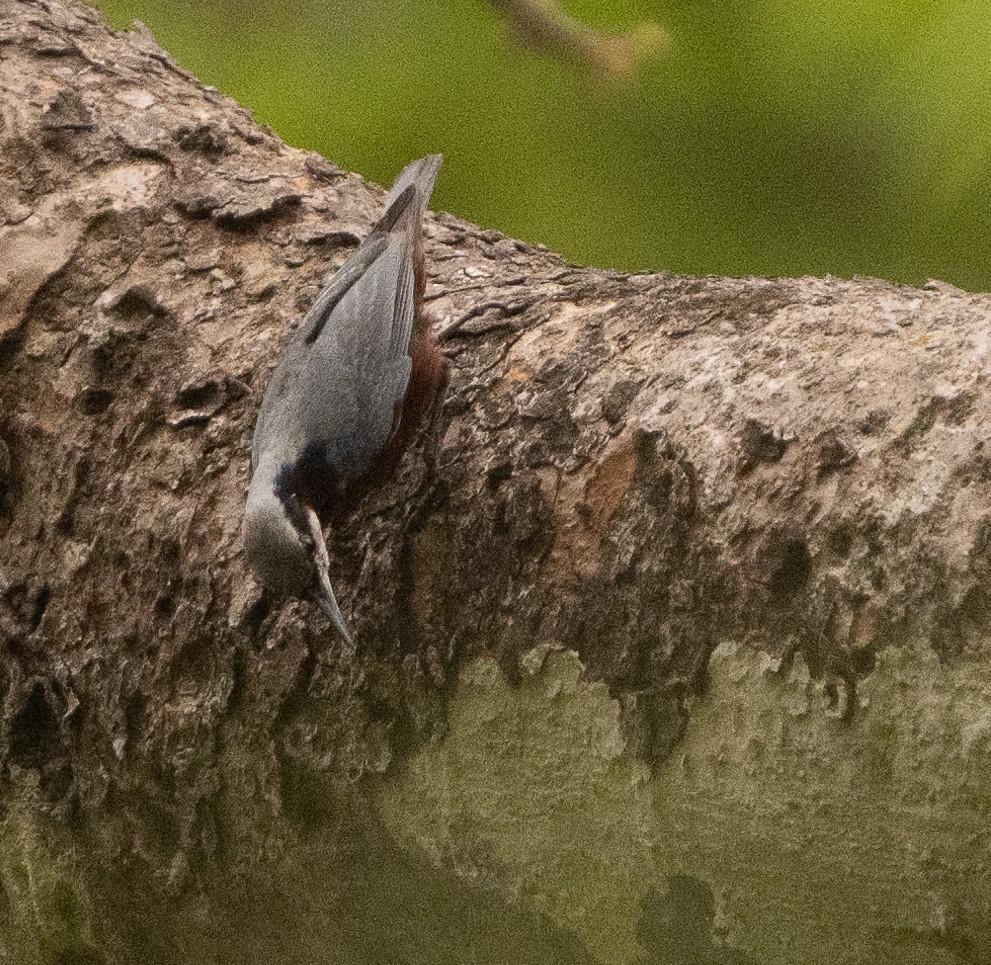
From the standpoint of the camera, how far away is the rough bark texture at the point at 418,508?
3.11 ft

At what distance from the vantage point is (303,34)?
215 cm

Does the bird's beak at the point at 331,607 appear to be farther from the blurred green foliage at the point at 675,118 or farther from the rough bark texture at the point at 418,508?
the blurred green foliage at the point at 675,118

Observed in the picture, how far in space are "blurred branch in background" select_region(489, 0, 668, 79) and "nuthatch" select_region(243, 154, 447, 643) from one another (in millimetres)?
357

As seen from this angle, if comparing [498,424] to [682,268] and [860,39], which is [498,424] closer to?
[682,268]

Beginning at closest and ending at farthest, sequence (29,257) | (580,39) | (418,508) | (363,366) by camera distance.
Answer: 1. (418,508)
2. (29,257)
3. (363,366)
4. (580,39)

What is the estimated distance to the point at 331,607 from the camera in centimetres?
116

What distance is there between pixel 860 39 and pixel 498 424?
109cm

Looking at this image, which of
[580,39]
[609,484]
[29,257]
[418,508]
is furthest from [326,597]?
[580,39]

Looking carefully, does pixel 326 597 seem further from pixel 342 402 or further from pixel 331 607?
pixel 342 402

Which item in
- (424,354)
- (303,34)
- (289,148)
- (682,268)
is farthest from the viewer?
(303,34)

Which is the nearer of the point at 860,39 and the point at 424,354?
the point at 424,354

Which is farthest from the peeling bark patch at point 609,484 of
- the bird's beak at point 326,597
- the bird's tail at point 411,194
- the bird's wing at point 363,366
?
the bird's tail at point 411,194

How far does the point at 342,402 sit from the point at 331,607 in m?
0.53

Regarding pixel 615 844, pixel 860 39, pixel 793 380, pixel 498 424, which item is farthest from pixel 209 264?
pixel 860 39
